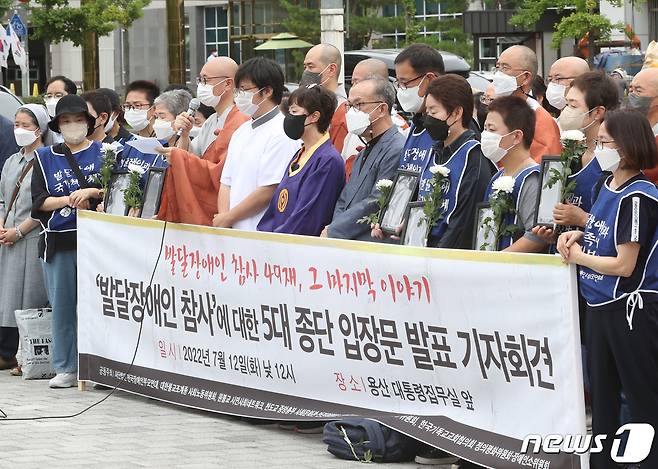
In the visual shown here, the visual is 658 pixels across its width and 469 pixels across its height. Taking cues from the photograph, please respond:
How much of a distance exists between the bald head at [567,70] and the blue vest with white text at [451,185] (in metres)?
1.13

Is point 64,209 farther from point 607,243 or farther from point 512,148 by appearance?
point 607,243

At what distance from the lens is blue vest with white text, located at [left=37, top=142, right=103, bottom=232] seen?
34.0 ft

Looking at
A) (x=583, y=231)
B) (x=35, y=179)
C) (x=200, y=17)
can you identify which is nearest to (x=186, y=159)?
(x=35, y=179)

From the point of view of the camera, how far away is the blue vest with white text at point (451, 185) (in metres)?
7.62

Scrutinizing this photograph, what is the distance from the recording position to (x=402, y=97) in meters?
8.78

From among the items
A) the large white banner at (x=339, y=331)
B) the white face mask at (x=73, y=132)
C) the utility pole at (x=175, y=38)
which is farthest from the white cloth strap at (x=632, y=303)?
the utility pole at (x=175, y=38)

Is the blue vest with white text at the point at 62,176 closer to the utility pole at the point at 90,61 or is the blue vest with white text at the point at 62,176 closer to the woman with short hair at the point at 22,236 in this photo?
the woman with short hair at the point at 22,236

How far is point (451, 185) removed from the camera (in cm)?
766

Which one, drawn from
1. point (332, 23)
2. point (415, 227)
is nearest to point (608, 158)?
point (415, 227)

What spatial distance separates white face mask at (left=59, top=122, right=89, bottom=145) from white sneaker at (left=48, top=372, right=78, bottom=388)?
168 centimetres

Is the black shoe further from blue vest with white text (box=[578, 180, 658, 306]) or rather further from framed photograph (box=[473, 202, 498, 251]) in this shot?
blue vest with white text (box=[578, 180, 658, 306])

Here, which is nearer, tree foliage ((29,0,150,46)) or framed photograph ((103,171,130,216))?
framed photograph ((103,171,130,216))

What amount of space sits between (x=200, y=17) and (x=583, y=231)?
179ft

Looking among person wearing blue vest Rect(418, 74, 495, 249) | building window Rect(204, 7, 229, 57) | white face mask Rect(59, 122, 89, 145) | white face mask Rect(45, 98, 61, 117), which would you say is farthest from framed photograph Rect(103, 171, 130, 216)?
building window Rect(204, 7, 229, 57)
